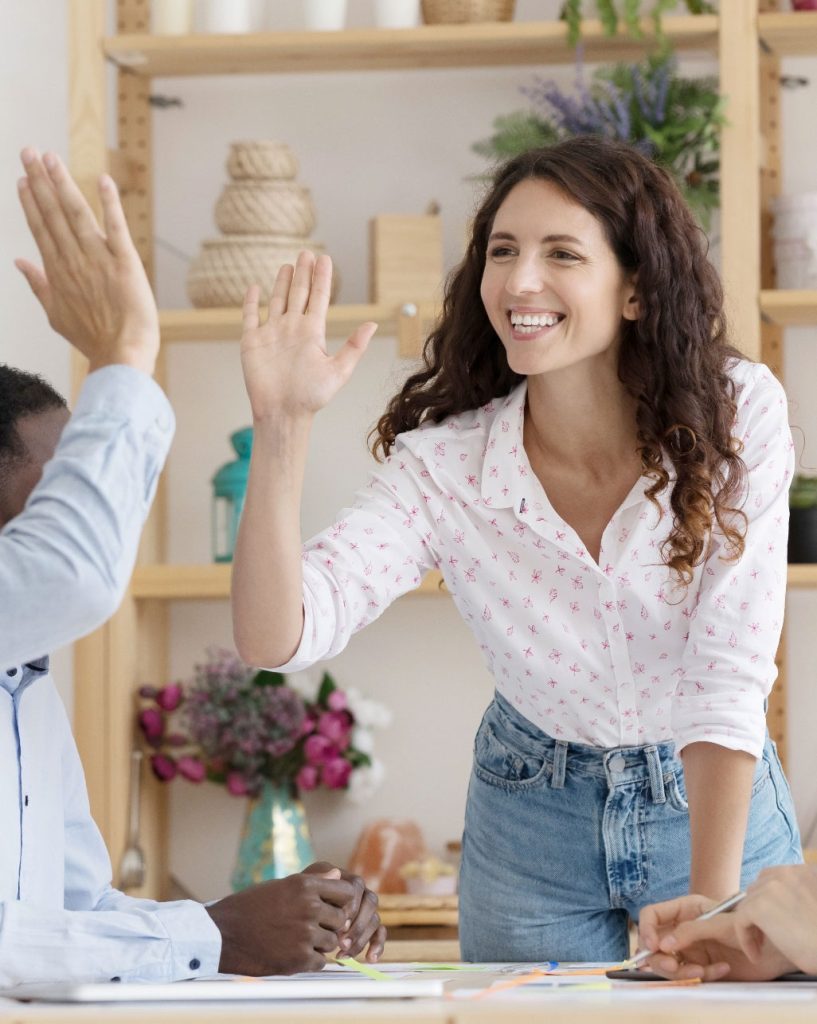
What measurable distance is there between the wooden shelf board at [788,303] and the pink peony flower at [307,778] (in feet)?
3.50

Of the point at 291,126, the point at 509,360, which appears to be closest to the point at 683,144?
the point at 291,126

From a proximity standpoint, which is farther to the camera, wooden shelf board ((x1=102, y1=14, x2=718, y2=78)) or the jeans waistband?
wooden shelf board ((x1=102, y1=14, x2=718, y2=78))

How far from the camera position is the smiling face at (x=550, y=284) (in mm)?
1514

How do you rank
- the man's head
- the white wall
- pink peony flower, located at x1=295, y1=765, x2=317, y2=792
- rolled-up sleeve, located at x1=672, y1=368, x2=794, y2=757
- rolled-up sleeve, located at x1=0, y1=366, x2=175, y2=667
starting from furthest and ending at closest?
the white wall
pink peony flower, located at x1=295, y1=765, x2=317, y2=792
rolled-up sleeve, located at x1=672, y1=368, x2=794, y2=757
the man's head
rolled-up sleeve, located at x1=0, y1=366, x2=175, y2=667

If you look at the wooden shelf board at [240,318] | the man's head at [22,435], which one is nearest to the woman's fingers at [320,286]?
the man's head at [22,435]

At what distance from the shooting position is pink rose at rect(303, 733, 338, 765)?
257 cm

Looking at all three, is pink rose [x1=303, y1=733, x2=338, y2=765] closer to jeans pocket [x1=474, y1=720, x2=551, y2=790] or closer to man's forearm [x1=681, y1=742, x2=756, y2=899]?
jeans pocket [x1=474, y1=720, x2=551, y2=790]

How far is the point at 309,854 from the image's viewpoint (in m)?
2.61

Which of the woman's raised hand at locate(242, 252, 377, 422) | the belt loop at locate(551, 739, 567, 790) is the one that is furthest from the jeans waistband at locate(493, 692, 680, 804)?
the woman's raised hand at locate(242, 252, 377, 422)

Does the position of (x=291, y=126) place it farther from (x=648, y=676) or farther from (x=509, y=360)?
(x=648, y=676)

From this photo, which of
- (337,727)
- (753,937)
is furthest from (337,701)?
(753,937)

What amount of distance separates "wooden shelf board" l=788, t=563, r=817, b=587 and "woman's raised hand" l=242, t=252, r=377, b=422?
1372mm

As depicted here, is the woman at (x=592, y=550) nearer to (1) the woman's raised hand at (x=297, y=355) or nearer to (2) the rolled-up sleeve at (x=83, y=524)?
(1) the woman's raised hand at (x=297, y=355)

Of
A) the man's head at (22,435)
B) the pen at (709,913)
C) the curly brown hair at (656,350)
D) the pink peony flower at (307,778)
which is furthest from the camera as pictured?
the pink peony flower at (307,778)
